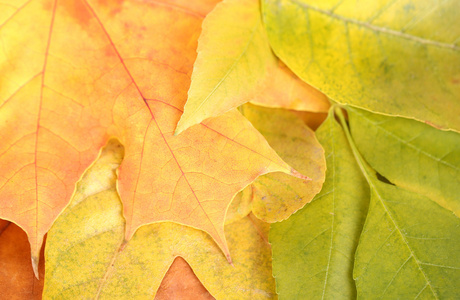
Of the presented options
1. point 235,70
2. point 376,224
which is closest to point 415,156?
point 376,224

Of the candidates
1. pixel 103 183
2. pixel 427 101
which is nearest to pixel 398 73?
pixel 427 101

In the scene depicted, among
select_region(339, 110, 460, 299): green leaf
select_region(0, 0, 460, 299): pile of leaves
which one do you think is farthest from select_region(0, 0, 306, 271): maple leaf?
select_region(339, 110, 460, 299): green leaf

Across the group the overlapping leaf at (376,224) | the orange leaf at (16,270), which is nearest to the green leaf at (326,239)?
the overlapping leaf at (376,224)

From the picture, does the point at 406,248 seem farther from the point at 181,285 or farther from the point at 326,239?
the point at 181,285

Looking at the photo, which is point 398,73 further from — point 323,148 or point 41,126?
point 41,126

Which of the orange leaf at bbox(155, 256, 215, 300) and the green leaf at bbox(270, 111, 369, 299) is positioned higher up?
the green leaf at bbox(270, 111, 369, 299)

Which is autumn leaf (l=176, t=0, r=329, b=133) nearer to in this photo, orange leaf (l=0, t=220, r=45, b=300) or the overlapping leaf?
the overlapping leaf
